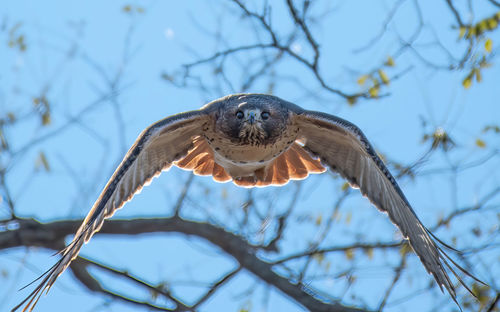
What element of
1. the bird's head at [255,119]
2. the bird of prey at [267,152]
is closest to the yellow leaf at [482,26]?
the bird of prey at [267,152]

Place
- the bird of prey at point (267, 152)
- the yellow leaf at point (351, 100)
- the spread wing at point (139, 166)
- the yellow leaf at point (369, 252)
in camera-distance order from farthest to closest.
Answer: the yellow leaf at point (369, 252)
the yellow leaf at point (351, 100)
the bird of prey at point (267, 152)
the spread wing at point (139, 166)

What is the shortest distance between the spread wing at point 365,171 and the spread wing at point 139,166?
0.93 m

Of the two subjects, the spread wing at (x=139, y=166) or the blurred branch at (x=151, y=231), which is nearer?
the spread wing at (x=139, y=166)

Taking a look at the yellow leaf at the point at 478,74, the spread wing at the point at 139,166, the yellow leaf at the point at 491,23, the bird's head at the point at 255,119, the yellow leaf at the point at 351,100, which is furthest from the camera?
the yellow leaf at the point at 351,100

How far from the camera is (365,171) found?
6.26m

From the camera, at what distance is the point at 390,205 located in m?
6.00

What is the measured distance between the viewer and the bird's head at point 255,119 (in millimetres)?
6102

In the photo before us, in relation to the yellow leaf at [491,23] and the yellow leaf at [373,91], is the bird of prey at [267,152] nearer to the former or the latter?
the yellow leaf at [373,91]

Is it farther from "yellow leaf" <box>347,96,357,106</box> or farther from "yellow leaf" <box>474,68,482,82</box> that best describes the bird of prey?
"yellow leaf" <box>474,68,482,82</box>

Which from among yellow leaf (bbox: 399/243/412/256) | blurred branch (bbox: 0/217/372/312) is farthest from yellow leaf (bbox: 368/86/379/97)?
blurred branch (bbox: 0/217/372/312)

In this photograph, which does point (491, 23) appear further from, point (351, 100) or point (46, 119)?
point (46, 119)

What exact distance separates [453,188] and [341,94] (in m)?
1.37

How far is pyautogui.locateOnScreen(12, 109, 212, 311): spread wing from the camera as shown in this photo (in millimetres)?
4742

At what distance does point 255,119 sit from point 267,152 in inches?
16.1
